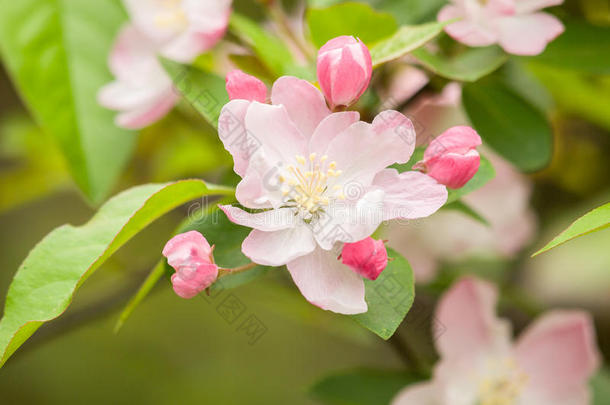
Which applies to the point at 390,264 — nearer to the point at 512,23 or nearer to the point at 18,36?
the point at 512,23

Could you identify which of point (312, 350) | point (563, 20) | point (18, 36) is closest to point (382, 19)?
point (563, 20)

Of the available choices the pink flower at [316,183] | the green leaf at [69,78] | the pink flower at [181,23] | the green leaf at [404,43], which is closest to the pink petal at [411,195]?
the pink flower at [316,183]

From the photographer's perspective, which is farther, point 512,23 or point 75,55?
point 75,55

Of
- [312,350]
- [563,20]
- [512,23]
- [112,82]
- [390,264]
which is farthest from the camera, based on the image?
[312,350]

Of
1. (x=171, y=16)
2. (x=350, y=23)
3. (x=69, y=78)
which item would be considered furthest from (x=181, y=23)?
(x=350, y=23)

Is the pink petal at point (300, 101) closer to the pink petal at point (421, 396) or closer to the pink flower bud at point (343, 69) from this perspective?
the pink flower bud at point (343, 69)

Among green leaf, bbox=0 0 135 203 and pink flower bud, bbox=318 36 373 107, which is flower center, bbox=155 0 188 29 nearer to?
green leaf, bbox=0 0 135 203

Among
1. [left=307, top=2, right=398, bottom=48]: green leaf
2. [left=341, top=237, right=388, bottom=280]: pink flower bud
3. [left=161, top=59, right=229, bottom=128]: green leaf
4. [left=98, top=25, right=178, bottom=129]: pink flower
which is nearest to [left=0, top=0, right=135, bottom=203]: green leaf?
[left=98, top=25, right=178, bottom=129]: pink flower
